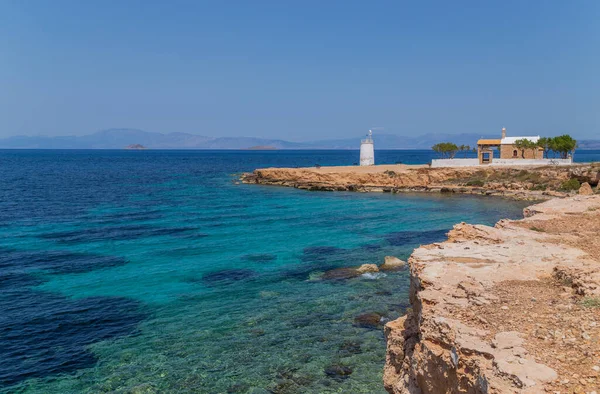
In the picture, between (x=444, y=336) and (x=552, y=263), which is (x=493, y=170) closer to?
(x=552, y=263)

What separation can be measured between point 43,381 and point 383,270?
1680cm

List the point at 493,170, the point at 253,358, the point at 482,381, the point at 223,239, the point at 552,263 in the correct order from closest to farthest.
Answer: the point at 482,381
the point at 552,263
the point at 253,358
the point at 223,239
the point at 493,170

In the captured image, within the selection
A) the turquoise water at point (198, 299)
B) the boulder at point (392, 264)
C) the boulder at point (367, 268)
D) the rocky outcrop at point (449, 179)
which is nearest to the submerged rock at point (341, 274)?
the boulder at point (367, 268)

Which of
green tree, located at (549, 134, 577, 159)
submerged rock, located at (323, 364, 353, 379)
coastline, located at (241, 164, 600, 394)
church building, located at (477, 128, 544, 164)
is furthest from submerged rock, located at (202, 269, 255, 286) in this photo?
green tree, located at (549, 134, 577, 159)

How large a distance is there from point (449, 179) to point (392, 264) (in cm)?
4952

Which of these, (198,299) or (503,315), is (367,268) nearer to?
(198,299)

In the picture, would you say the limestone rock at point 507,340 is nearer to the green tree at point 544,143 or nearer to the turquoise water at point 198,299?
the turquoise water at point 198,299

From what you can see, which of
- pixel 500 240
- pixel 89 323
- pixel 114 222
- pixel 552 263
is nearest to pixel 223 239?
pixel 114 222

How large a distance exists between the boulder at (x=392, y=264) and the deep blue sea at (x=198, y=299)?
1.47 m

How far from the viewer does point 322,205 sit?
5231cm

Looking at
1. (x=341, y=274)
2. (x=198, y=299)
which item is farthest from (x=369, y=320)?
(x=198, y=299)

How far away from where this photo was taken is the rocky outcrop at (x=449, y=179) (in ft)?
191

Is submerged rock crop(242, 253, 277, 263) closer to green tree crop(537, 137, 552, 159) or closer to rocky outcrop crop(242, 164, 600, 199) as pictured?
rocky outcrop crop(242, 164, 600, 199)

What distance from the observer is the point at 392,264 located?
25281 millimetres
